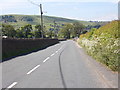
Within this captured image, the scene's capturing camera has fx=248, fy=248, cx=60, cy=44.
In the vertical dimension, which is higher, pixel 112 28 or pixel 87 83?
pixel 112 28

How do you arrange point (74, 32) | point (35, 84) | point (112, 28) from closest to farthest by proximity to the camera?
point (35, 84), point (112, 28), point (74, 32)

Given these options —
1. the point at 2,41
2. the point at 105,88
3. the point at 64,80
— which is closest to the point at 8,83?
the point at 64,80

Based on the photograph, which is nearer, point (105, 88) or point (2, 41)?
point (105, 88)

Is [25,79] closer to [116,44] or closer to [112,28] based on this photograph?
[116,44]

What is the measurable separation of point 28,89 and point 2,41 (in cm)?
1485

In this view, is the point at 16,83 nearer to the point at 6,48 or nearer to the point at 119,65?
the point at 119,65

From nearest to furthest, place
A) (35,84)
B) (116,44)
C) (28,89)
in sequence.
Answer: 1. (28,89)
2. (35,84)
3. (116,44)

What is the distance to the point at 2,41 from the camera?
22.4 meters

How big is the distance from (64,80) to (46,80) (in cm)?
73

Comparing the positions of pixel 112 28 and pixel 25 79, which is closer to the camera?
pixel 25 79

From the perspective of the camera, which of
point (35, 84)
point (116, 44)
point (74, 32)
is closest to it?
point (35, 84)

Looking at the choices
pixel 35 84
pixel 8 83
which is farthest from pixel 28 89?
pixel 8 83

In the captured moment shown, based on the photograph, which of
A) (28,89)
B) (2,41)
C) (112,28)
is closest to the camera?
(28,89)

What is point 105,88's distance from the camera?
8281 millimetres
